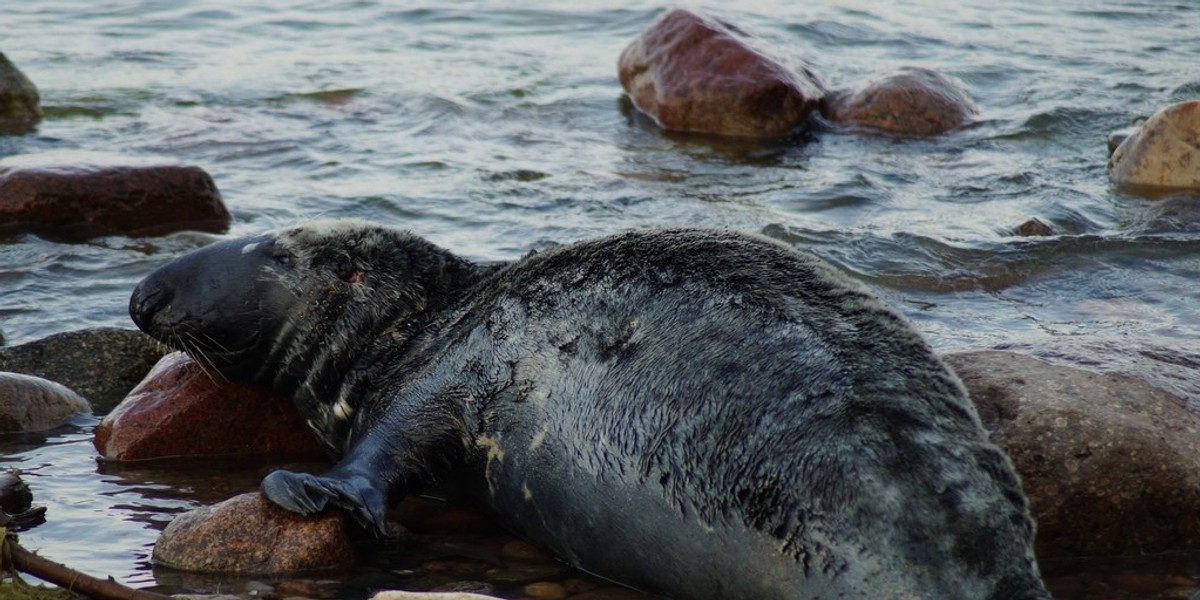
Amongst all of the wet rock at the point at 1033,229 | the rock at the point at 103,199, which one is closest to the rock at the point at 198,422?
the rock at the point at 103,199

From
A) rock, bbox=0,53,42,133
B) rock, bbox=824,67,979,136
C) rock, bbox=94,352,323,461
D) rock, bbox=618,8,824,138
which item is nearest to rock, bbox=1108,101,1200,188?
rock, bbox=824,67,979,136

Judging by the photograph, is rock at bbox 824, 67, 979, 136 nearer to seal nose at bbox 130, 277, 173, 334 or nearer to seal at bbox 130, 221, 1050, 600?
seal at bbox 130, 221, 1050, 600

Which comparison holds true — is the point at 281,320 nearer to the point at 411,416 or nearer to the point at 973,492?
the point at 411,416

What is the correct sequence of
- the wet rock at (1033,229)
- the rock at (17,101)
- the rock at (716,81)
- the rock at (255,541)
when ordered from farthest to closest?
the rock at (17,101) < the rock at (716,81) < the wet rock at (1033,229) < the rock at (255,541)

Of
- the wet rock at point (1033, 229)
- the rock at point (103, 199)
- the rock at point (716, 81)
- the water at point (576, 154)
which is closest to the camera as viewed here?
the water at point (576, 154)

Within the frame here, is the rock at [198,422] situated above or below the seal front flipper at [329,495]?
below

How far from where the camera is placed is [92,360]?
6.66 meters

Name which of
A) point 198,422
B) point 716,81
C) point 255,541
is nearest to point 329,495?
point 255,541

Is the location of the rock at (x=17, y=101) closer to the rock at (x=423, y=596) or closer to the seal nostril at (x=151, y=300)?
the seal nostril at (x=151, y=300)

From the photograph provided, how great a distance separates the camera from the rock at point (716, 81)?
11.6 m

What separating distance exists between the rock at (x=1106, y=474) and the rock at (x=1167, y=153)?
16.6 feet

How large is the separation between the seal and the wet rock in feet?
13.8

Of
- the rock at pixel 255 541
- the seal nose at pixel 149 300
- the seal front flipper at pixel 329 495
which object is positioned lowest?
the rock at pixel 255 541

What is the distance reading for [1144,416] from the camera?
201 inches
